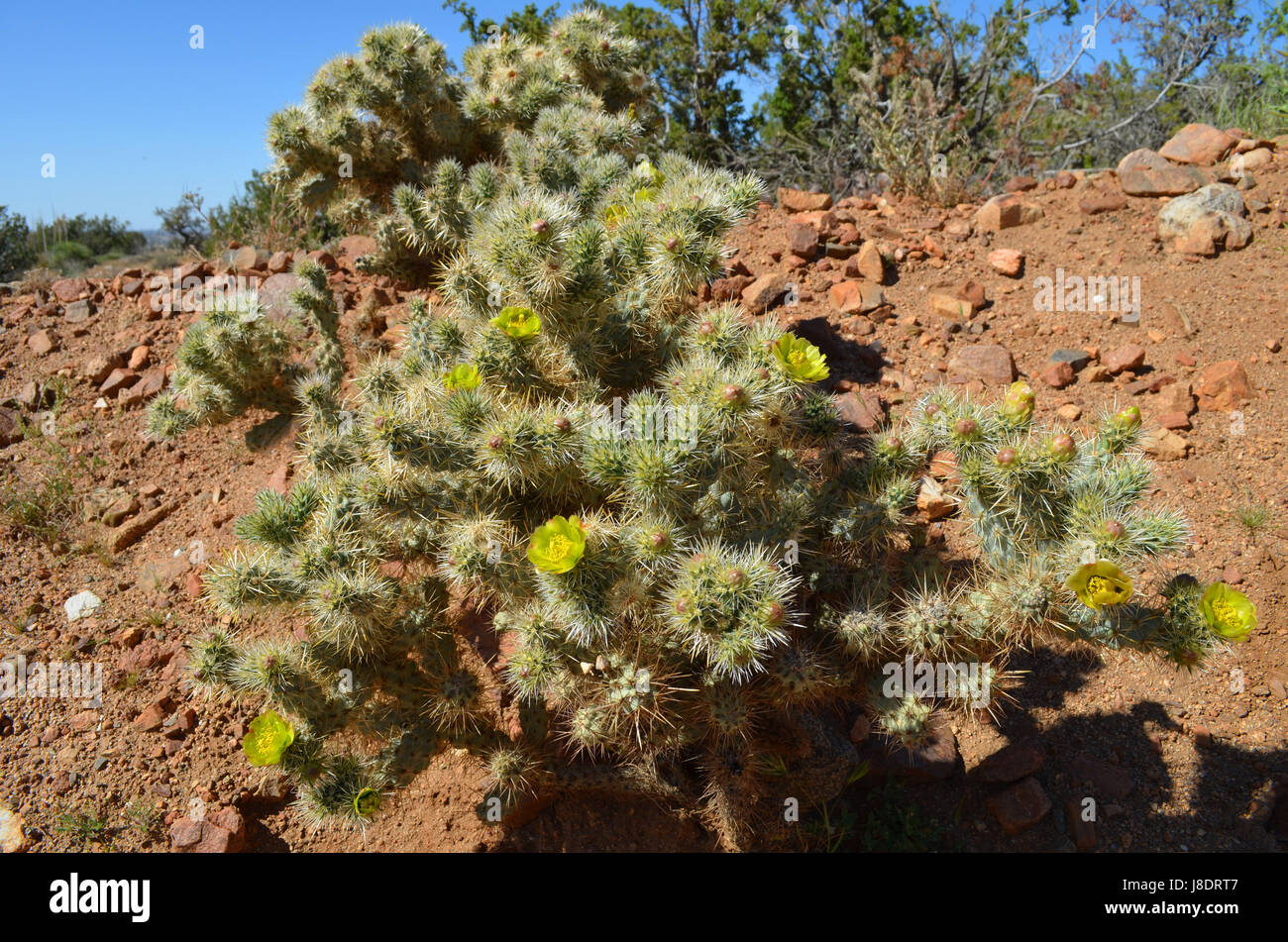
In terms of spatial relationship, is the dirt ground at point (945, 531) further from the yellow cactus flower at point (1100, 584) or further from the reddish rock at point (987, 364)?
the yellow cactus flower at point (1100, 584)

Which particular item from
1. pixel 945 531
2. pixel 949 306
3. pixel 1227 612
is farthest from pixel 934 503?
pixel 949 306

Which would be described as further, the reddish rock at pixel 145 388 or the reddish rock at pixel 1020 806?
the reddish rock at pixel 145 388

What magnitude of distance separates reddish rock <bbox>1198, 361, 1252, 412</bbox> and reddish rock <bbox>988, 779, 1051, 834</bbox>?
2473mm

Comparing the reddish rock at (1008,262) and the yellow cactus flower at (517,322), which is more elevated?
the reddish rock at (1008,262)

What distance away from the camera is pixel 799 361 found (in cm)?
262

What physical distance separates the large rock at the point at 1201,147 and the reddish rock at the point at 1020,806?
5209 mm

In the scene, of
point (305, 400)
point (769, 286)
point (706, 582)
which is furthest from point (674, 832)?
point (769, 286)

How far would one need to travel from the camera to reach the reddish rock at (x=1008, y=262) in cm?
511

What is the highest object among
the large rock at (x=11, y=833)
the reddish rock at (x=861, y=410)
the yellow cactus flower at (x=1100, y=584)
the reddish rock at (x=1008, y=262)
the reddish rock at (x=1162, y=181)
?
the reddish rock at (x=1162, y=181)

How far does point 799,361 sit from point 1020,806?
2086 mm

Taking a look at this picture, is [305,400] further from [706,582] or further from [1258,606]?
[1258,606]

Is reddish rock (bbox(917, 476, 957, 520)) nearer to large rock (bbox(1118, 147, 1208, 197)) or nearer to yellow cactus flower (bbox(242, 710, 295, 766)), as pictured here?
yellow cactus flower (bbox(242, 710, 295, 766))

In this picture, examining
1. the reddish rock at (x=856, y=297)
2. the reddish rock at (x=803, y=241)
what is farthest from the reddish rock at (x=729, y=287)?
the reddish rock at (x=856, y=297)

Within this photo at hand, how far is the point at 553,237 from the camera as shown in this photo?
2832 millimetres
